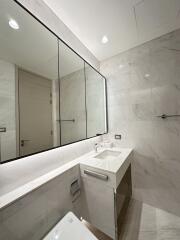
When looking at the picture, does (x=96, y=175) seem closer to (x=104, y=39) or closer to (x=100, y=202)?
(x=100, y=202)

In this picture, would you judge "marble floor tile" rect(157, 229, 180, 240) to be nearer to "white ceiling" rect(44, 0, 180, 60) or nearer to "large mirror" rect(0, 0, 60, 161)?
"large mirror" rect(0, 0, 60, 161)

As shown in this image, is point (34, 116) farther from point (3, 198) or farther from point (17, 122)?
point (3, 198)

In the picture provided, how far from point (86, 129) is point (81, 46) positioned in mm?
1226

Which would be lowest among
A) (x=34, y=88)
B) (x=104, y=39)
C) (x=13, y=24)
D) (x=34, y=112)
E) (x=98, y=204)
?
(x=98, y=204)

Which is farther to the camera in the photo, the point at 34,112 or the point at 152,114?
the point at 152,114

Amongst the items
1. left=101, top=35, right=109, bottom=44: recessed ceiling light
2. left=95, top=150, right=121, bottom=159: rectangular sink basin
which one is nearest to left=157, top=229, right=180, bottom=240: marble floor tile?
left=95, top=150, right=121, bottom=159: rectangular sink basin

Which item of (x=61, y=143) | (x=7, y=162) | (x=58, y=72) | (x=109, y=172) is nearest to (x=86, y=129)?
(x=61, y=143)

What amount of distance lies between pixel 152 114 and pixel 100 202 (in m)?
1.28

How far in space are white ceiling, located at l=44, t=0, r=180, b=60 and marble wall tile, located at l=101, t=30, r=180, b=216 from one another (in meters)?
0.19

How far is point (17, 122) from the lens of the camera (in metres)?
0.80

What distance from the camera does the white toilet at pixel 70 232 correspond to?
70cm

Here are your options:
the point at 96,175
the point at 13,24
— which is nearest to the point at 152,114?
the point at 96,175

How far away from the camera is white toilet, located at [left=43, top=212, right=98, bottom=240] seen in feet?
2.30

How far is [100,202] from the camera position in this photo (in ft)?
3.39
